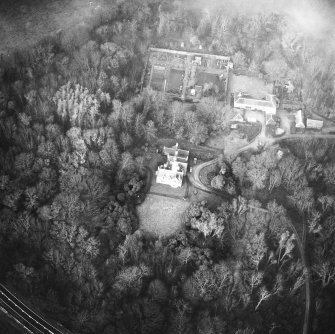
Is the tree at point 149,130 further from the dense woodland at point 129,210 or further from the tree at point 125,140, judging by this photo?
the tree at point 125,140

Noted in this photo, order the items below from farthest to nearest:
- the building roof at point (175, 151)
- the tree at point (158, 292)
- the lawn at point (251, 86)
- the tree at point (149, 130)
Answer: the lawn at point (251, 86) → the tree at point (149, 130) → the building roof at point (175, 151) → the tree at point (158, 292)

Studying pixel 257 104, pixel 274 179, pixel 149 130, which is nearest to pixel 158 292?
pixel 274 179

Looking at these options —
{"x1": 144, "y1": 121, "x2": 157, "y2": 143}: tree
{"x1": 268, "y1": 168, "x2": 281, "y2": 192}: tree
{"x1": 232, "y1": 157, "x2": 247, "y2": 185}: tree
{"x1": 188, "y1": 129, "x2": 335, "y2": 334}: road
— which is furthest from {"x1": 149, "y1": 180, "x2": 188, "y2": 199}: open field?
{"x1": 268, "y1": 168, "x2": 281, "y2": 192}: tree

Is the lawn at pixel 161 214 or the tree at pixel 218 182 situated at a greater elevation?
the tree at pixel 218 182

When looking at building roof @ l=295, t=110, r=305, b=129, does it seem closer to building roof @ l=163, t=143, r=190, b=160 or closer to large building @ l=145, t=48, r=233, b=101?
large building @ l=145, t=48, r=233, b=101

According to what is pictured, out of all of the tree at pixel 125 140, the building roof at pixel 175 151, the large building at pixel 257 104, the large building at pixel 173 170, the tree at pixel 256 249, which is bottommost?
the tree at pixel 256 249

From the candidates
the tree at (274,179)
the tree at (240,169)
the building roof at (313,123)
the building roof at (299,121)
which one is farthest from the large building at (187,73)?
the tree at (274,179)

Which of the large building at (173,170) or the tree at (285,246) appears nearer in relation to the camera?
the tree at (285,246)
